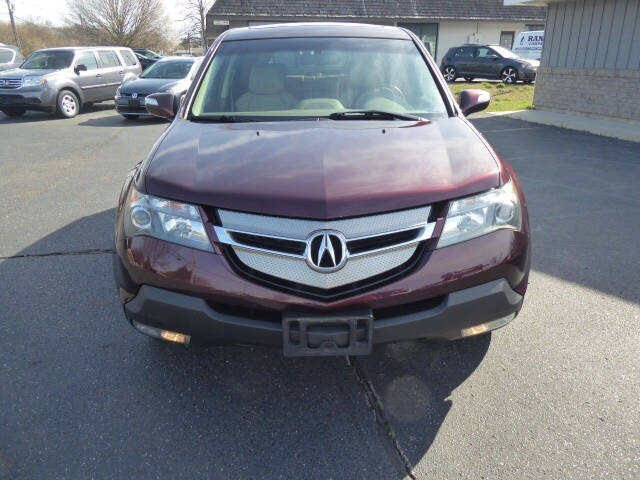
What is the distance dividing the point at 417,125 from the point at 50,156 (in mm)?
7128

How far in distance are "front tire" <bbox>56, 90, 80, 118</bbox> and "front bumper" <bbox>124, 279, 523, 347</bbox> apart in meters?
12.1

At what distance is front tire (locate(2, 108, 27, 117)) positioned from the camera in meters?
12.2

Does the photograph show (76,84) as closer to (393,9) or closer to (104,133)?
(104,133)

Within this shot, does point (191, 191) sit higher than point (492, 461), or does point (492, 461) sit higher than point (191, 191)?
point (191, 191)

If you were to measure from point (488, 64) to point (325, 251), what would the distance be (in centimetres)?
2086

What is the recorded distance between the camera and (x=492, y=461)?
194 centimetres

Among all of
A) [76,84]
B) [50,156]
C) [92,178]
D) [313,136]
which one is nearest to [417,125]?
[313,136]

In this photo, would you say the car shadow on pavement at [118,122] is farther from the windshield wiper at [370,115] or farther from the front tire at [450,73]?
the front tire at [450,73]

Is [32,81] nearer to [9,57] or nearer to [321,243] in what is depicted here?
[9,57]

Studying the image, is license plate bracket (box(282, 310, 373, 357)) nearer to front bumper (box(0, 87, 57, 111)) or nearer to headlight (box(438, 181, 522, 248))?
headlight (box(438, 181, 522, 248))

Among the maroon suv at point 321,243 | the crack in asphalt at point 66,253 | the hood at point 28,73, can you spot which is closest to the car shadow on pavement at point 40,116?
the hood at point 28,73

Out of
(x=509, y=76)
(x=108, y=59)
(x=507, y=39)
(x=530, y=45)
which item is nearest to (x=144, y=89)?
(x=108, y=59)

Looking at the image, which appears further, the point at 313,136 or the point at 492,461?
the point at 313,136

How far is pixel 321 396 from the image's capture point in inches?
90.9
